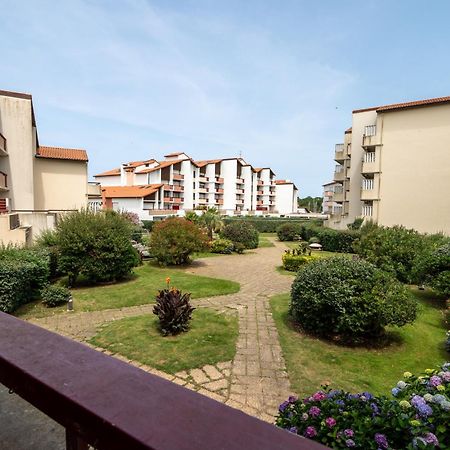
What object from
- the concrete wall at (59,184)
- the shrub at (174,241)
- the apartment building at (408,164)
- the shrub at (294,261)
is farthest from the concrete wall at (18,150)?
the apartment building at (408,164)

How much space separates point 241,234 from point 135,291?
1375cm

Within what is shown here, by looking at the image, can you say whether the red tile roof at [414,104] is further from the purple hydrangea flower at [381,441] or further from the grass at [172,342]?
the purple hydrangea flower at [381,441]

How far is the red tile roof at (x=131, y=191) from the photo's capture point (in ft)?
161

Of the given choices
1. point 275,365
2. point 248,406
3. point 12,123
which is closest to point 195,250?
point 275,365

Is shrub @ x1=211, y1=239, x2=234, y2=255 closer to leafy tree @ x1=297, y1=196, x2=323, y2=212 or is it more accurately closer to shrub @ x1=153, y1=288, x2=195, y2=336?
shrub @ x1=153, y1=288, x2=195, y2=336

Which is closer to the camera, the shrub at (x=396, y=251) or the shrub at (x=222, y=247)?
the shrub at (x=396, y=251)

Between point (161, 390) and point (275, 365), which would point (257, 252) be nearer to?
point (275, 365)

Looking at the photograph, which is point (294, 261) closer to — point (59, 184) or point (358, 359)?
point (358, 359)

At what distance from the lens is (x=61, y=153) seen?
2614 centimetres

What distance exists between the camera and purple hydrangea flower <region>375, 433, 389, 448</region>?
7.44 feet

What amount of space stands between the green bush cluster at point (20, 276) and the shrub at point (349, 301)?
8063 mm

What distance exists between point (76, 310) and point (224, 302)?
467 cm

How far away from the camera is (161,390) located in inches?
31.1

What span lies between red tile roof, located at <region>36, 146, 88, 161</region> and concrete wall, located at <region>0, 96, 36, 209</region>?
9.20 feet
